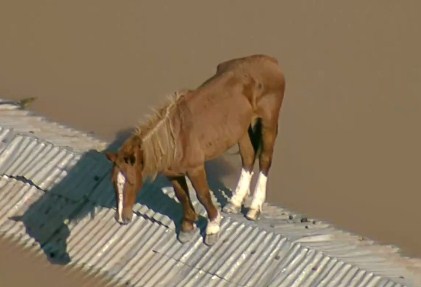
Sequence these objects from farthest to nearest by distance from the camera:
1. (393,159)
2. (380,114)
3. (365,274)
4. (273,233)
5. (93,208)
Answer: (380,114) → (393,159) → (93,208) → (273,233) → (365,274)

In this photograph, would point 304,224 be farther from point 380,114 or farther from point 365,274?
point 380,114

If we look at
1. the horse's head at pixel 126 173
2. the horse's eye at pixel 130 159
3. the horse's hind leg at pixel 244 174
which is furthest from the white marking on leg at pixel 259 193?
the horse's eye at pixel 130 159

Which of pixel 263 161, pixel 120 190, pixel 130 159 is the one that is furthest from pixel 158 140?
pixel 263 161

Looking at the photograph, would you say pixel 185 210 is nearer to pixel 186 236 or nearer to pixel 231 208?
pixel 186 236

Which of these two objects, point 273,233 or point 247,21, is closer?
point 273,233

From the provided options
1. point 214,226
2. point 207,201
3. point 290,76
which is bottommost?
point 214,226

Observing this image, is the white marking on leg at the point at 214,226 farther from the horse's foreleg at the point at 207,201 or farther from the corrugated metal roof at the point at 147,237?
the corrugated metal roof at the point at 147,237

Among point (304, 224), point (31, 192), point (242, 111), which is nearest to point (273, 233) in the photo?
point (304, 224)
